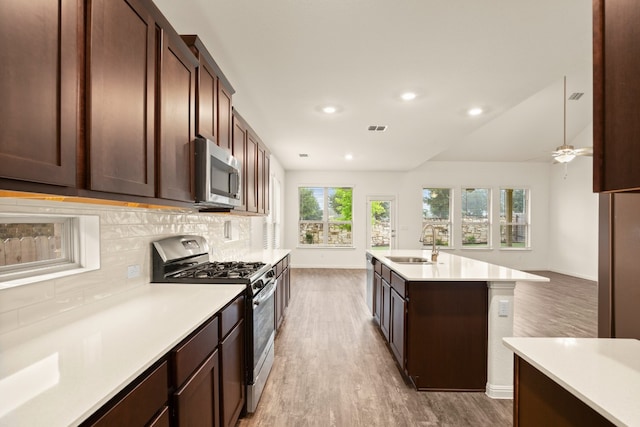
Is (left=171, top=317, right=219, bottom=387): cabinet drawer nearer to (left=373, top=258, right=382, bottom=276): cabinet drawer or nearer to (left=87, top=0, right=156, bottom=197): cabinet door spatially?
(left=87, top=0, right=156, bottom=197): cabinet door

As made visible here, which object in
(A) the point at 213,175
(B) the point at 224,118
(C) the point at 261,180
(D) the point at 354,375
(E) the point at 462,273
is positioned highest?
(B) the point at 224,118

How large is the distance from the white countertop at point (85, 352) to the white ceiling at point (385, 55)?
180cm

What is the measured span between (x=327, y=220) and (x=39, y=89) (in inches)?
314

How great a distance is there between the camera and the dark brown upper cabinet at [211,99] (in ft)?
6.49

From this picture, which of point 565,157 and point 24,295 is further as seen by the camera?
point 565,157

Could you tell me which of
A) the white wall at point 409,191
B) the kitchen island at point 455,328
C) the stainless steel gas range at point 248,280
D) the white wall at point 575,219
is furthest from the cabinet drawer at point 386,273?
the white wall at point 575,219

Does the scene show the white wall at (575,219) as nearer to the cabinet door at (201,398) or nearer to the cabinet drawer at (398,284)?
the cabinet drawer at (398,284)

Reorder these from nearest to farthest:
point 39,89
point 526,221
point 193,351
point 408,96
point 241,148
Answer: point 39,89 < point 193,351 < point 241,148 < point 408,96 < point 526,221

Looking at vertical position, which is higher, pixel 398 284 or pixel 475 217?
pixel 475 217

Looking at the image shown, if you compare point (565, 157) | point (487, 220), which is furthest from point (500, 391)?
point (487, 220)

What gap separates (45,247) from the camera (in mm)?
1413

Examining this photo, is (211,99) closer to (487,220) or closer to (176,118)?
(176,118)

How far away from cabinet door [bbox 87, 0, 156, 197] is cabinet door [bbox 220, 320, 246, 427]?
37.1 inches

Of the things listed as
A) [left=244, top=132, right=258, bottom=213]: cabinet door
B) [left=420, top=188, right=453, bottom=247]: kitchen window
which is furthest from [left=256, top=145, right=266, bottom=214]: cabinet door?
[left=420, top=188, right=453, bottom=247]: kitchen window
